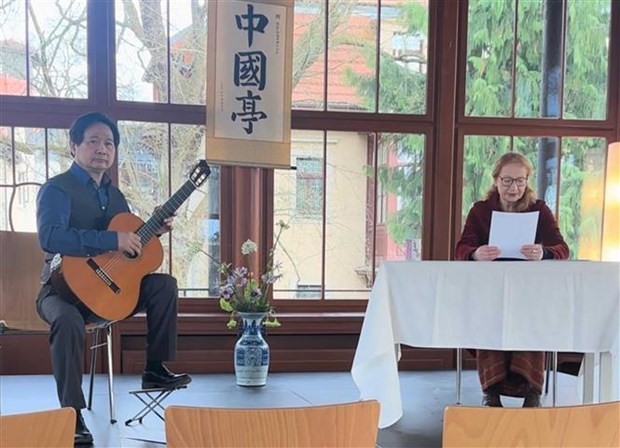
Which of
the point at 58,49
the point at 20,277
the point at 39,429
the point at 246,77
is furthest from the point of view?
the point at 58,49

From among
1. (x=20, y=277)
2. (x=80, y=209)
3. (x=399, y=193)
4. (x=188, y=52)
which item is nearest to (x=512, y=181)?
(x=399, y=193)

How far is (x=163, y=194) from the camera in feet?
10.3

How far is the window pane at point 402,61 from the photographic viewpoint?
327 cm

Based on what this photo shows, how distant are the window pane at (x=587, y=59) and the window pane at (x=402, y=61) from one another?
0.93m

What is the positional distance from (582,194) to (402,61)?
1.42 m

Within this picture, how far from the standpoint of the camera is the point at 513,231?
82.4 inches

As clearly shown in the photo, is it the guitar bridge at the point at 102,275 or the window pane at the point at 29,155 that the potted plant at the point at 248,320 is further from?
the window pane at the point at 29,155

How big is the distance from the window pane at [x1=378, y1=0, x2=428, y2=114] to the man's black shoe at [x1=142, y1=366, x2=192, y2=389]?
6.40 feet

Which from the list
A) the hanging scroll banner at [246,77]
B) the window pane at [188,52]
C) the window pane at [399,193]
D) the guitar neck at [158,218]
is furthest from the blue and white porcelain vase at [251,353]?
the window pane at [188,52]

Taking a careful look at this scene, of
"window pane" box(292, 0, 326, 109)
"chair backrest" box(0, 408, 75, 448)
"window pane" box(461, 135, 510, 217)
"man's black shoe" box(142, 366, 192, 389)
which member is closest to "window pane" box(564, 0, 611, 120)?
"window pane" box(461, 135, 510, 217)

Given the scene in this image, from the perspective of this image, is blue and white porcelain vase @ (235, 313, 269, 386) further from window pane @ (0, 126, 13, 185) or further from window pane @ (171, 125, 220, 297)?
window pane @ (0, 126, 13, 185)

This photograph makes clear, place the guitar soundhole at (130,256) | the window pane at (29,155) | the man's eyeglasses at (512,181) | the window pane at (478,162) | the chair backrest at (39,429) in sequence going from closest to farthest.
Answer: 1. the chair backrest at (39,429)
2. the guitar soundhole at (130,256)
3. the man's eyeglasses at (512,181)
4. the window pane at (29,155)
5. the window pane at (478,162)

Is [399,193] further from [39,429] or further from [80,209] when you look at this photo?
[39,429]

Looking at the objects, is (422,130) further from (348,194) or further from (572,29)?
(572,29)
